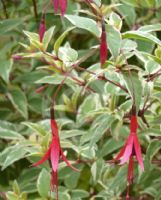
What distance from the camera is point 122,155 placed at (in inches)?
35.4

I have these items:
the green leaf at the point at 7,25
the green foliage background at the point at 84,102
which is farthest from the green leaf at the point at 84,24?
the green leaf at the point at 7,25

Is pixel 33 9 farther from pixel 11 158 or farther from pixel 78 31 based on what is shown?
pixel 11 158

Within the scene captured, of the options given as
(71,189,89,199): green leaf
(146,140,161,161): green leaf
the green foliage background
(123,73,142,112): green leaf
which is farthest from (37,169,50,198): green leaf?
(123,73,142,112): green leaf

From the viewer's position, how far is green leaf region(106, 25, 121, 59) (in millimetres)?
948

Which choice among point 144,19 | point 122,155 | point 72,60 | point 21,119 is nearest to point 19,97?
point 21,119

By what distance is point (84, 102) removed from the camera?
4.65 feet

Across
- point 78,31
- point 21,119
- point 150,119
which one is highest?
point 78,31

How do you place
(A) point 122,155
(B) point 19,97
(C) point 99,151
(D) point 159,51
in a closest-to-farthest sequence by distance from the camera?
(A) point 122,155 → (D) point 159,51 → (C) point 99,151 → (B) point 19,97

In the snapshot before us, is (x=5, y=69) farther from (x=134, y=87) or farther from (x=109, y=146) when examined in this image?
(x=134, y=87)

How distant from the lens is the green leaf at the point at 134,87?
3.15 feet

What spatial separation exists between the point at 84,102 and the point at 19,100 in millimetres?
234

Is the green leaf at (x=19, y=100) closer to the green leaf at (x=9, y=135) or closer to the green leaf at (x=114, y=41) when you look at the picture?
the green leaf at (x=9, y=135)

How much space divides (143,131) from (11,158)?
0.96 ft

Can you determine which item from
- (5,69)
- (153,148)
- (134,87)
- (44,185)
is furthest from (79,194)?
(134,87)
